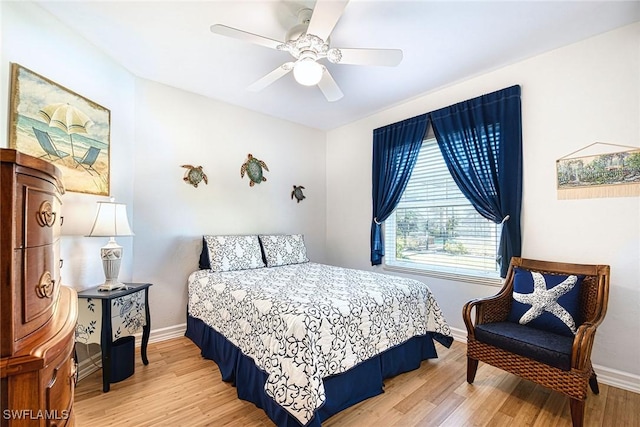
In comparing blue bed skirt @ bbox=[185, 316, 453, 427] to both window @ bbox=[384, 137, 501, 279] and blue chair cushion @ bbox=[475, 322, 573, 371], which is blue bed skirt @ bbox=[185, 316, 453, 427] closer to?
blue chair cushion @ bbox=[475, 322, 573, 371]

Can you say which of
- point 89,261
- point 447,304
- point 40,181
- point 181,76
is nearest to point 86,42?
point 181,76

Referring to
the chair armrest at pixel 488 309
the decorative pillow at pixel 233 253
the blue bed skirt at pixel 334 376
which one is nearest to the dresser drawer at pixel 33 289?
the blue bed skirt at pixel 334 376

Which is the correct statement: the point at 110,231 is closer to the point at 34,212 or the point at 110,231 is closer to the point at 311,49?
the point at 34,212

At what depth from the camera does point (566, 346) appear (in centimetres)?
178

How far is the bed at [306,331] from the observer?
1626 millimetres

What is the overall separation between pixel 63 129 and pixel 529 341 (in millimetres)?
3657

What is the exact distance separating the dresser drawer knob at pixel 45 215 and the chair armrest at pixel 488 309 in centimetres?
247

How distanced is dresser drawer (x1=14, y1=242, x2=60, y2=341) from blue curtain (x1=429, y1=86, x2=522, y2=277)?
312cm

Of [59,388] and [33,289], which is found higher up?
[33,289]

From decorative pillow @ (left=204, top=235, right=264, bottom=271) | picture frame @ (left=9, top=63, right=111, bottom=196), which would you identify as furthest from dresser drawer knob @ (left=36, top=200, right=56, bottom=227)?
decorative pillow @ (left=204, top=235, right=264, bottom=271)

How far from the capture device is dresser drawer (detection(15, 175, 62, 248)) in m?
0.72

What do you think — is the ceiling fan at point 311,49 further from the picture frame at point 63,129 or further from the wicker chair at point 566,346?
the wicker chair at point 566,346

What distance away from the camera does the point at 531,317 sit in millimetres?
2115

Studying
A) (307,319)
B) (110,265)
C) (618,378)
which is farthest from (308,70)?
(618,378)
